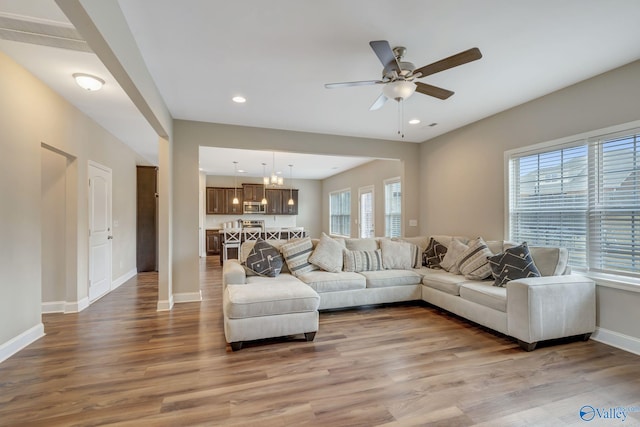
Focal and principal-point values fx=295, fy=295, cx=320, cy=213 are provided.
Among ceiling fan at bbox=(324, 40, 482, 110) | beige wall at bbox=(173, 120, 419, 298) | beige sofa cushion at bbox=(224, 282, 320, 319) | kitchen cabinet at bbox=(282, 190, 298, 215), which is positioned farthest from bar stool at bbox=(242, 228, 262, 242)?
ceiling fan at bbox=(324, 40, 482, 110)

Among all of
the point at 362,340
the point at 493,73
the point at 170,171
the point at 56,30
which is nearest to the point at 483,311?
the point at 362,340

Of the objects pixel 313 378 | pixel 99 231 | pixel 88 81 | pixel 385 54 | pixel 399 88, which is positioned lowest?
pixel 313 378

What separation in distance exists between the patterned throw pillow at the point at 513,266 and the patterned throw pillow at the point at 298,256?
85.0 inches

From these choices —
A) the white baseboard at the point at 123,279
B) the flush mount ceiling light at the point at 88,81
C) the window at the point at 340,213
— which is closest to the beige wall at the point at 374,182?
the window at the point at 340,213

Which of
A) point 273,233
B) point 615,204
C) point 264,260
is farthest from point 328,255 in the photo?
point 273,233

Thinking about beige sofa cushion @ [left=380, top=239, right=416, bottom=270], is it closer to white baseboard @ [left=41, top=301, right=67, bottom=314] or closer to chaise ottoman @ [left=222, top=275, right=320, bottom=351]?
chaise ottoman @ [left=222, top=275, right=320, bottom=351]

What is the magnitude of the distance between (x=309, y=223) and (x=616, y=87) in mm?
8703

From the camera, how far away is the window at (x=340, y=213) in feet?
29.3

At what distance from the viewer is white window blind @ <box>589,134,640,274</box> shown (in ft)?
8.87

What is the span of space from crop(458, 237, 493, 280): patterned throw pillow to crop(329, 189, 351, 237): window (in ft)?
17.0

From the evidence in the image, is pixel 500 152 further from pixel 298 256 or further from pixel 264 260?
pixel 264 260

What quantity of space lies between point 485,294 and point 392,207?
373cm

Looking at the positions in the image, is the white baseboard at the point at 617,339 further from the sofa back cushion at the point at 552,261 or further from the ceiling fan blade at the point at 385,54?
the ceiling fan blade at the point at 385,54

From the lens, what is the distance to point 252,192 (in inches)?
382
